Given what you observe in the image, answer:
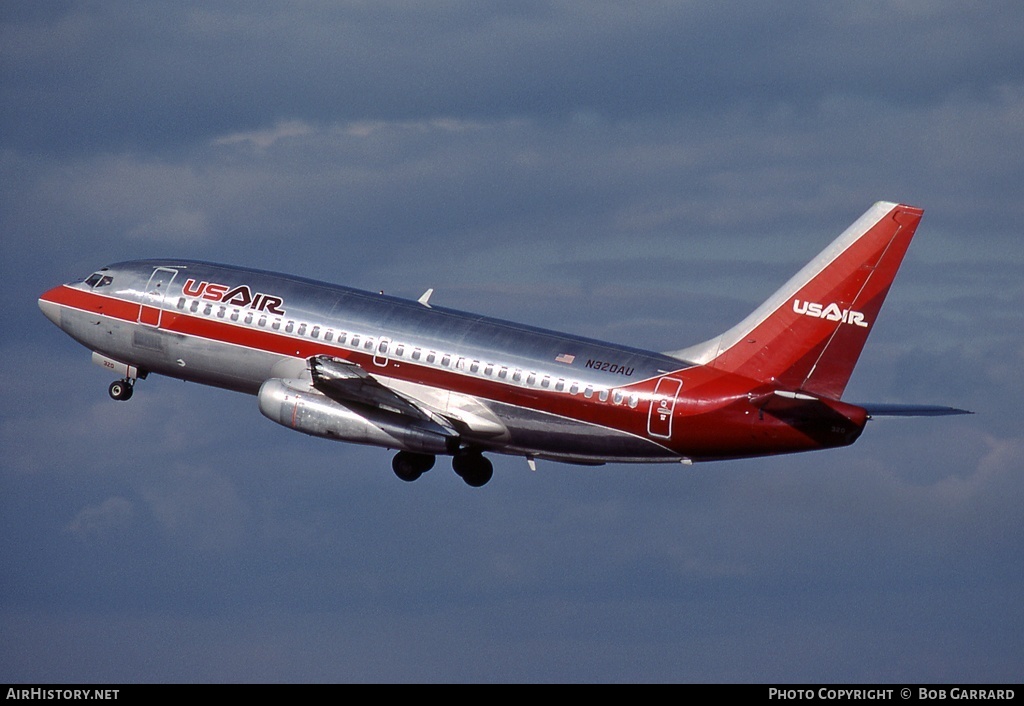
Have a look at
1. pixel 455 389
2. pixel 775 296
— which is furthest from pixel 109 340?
pixel 775 296

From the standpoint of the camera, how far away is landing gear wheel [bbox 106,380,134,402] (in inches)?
3381

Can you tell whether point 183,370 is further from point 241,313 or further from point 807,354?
point 807,354

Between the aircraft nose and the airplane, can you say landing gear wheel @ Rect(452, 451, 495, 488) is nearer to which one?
the airplane

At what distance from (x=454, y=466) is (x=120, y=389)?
52.0 feet

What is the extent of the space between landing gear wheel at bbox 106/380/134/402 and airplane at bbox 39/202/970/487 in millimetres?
909

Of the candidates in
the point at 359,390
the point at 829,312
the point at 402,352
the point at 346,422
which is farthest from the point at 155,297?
the point at 829,312

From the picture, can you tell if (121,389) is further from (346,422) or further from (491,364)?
(491,364)

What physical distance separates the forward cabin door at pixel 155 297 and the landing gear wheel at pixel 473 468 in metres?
14.3

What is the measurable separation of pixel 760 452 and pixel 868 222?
9.54m

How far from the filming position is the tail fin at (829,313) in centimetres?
7062

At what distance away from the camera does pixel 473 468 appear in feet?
271

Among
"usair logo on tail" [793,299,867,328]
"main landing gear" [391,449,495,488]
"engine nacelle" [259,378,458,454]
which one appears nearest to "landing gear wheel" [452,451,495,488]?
"main landing gear" [391,449,495,488]

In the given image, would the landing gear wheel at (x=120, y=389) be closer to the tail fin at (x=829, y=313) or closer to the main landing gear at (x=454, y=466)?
the main landing gear at (x=454, y=466)

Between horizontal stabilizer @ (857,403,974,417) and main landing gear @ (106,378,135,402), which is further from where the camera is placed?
main landing gear @ (106,378,135,402)
